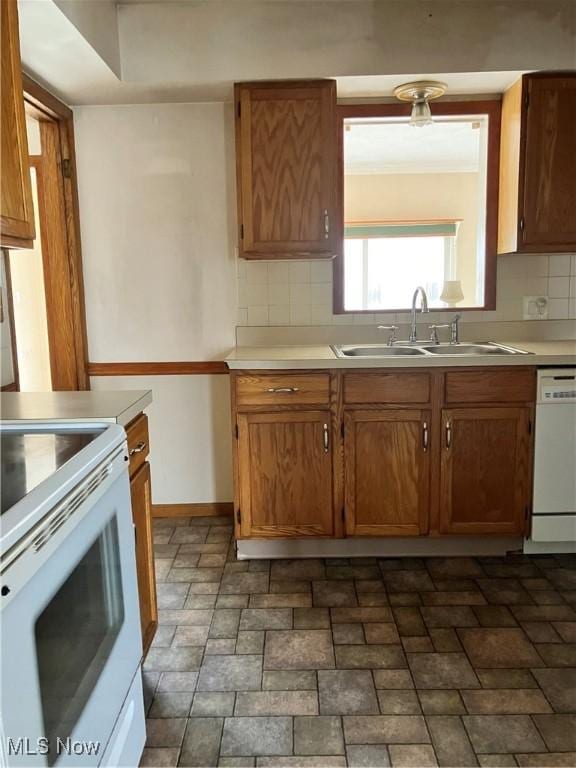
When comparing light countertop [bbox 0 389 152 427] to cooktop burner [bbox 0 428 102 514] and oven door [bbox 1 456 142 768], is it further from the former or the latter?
oven door [bbox 1 456 142 768]

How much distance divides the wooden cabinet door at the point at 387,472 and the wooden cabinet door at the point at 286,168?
0.83 metres

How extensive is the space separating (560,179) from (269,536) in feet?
6.89

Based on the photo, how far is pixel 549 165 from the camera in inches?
105

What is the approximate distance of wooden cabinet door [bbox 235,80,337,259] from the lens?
2.65 metres

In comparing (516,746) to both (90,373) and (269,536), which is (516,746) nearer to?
(269,536)

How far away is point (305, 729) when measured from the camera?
5.46 ft

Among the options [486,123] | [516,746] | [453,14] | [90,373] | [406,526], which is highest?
[453,14]

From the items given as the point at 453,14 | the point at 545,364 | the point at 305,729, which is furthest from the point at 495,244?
the point at 305,729

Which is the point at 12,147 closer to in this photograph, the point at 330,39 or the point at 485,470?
the point at 330,39

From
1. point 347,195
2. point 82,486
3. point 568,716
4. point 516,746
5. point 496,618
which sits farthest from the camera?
point 347,195

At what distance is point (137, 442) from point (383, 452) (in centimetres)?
121

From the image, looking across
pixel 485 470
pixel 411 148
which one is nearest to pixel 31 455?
pixel 485 470

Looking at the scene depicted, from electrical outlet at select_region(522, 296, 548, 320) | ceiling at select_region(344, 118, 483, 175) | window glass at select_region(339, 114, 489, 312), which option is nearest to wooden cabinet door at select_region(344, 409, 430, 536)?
electrical outlet at select_region(522, 296, 548, 320)

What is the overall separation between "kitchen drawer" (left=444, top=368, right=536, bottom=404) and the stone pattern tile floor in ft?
2.47
